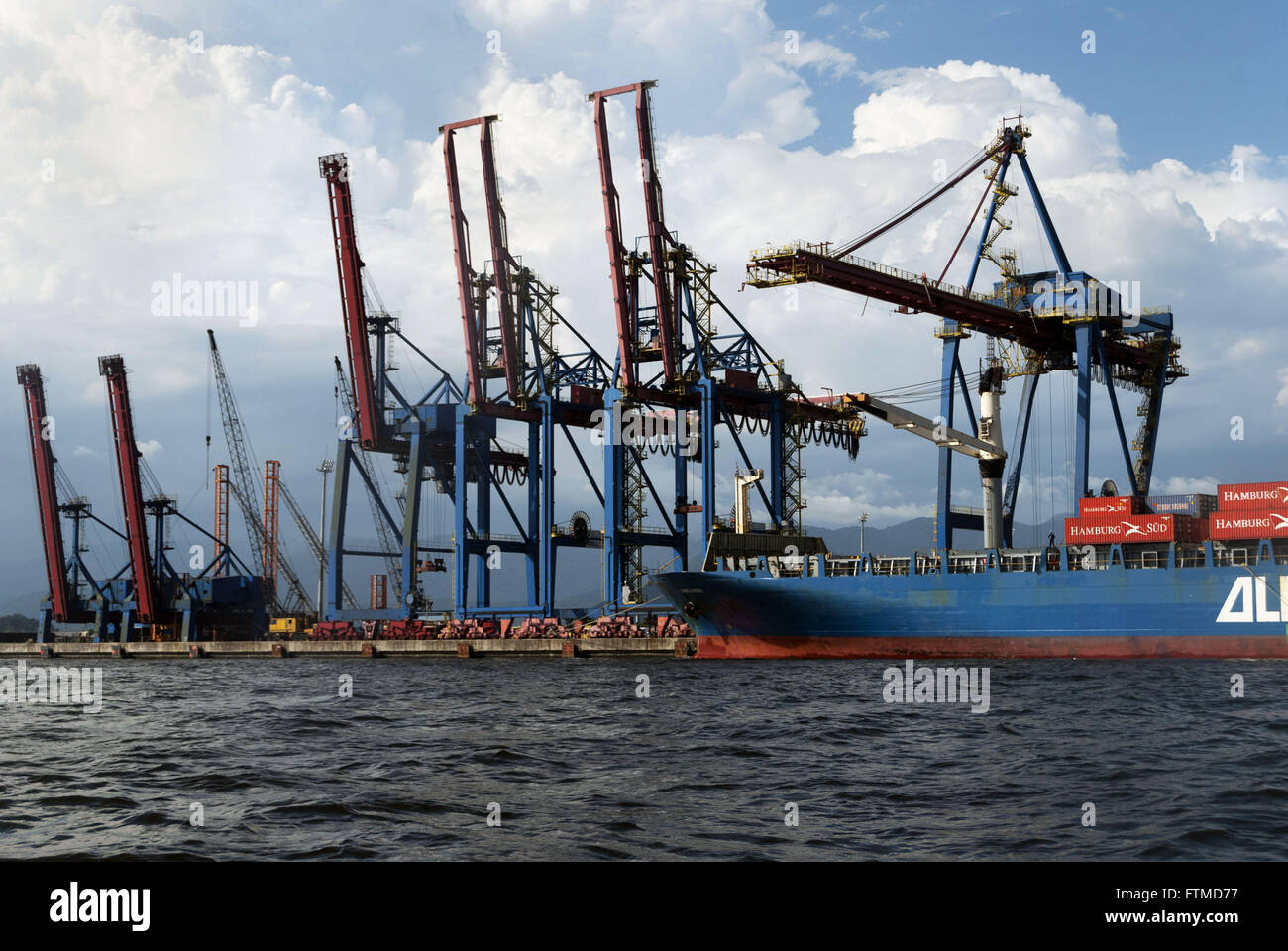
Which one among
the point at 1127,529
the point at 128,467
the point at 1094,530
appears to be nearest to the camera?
the point at 1127,529

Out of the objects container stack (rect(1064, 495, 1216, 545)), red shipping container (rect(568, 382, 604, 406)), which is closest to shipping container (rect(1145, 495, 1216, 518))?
container stack (rect(1064, 495, 1216, 545))

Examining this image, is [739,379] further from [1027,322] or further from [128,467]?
[128,467]

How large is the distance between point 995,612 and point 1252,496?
12.6 meters

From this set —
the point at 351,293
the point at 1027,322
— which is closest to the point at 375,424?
the point at 351,293

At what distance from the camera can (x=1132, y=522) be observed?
171ft

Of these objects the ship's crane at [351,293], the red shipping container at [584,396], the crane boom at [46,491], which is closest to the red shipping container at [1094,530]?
the red shipping container at [584,396]

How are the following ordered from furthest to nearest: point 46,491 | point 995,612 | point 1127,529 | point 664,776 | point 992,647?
1. point 46,491
2. point 995,612
3. point 992,647
4. point 1127,529
5. point 664,776

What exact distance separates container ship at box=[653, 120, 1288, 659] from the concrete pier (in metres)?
4.28

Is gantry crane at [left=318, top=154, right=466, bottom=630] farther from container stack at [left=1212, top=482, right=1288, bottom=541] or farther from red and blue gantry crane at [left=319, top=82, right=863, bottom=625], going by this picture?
container stack at [left=1212, top=482, right=1288, bottom=541]

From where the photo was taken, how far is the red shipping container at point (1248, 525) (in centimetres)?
4900

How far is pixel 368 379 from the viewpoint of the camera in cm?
8169

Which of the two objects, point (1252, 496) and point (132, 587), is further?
point (132, 587)

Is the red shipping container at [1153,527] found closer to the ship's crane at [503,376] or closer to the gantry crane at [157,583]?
the ship's crane at [503,376]
